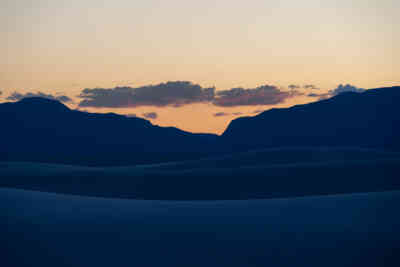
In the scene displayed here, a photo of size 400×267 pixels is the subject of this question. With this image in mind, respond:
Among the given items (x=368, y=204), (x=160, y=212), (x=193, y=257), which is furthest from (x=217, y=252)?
(x=368, y=204)

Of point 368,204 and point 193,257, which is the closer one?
point 193,257

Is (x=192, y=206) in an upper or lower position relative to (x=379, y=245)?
upper

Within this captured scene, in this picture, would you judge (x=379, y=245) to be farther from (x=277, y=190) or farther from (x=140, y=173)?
(x=140, y=173)

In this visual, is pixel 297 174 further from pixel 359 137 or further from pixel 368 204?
pixel 359 137

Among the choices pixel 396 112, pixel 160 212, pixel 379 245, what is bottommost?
pixel 379 245

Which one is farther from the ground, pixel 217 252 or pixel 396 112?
pixel 396 112

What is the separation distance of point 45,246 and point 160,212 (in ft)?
13.7

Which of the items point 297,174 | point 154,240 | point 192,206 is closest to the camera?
point 154,240

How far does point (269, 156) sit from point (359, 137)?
145045mm

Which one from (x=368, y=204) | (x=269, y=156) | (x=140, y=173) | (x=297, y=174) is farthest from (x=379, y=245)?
(x=269, y=156)

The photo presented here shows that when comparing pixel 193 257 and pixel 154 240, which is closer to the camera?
pixel 193 257

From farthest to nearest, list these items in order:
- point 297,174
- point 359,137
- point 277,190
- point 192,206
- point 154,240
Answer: point 359,137, point 297,174, point 277,190, point 192,206, point 154,240

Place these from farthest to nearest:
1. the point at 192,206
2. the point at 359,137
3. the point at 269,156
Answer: the point at 359,137 < the point at 269,156 < the point at 192,206

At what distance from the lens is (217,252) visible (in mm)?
11164
